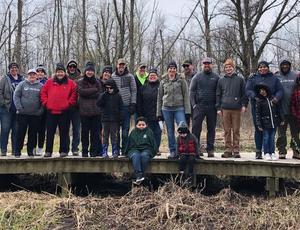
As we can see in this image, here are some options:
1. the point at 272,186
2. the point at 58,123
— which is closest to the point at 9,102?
the point at 58,123

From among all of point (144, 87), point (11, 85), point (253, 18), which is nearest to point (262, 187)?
point (144, 87)

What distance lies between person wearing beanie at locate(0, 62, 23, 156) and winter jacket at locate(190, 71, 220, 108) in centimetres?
347

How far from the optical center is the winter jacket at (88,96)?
8719 millimetres

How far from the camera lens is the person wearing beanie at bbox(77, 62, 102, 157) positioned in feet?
28.5

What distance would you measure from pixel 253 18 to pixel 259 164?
37.3 ft

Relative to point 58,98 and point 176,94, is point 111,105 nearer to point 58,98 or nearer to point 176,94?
point 58,98

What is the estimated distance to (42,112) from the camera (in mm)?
9039

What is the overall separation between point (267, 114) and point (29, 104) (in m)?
4.37

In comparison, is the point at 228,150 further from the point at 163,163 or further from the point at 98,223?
the point at 98,223

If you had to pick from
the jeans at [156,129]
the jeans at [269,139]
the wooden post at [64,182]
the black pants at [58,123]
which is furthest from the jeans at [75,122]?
the jeans at [269,139]

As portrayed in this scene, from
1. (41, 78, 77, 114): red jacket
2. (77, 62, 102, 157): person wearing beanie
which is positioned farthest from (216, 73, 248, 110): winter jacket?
(41, 78, 77, 114): red jacket

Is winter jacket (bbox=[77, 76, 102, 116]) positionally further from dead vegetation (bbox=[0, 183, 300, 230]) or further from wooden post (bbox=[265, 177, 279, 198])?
wooden post (bbox=[265, 177, 279, 198])

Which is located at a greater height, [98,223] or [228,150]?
[228,150]

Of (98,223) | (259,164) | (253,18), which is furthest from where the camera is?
(253,18)
